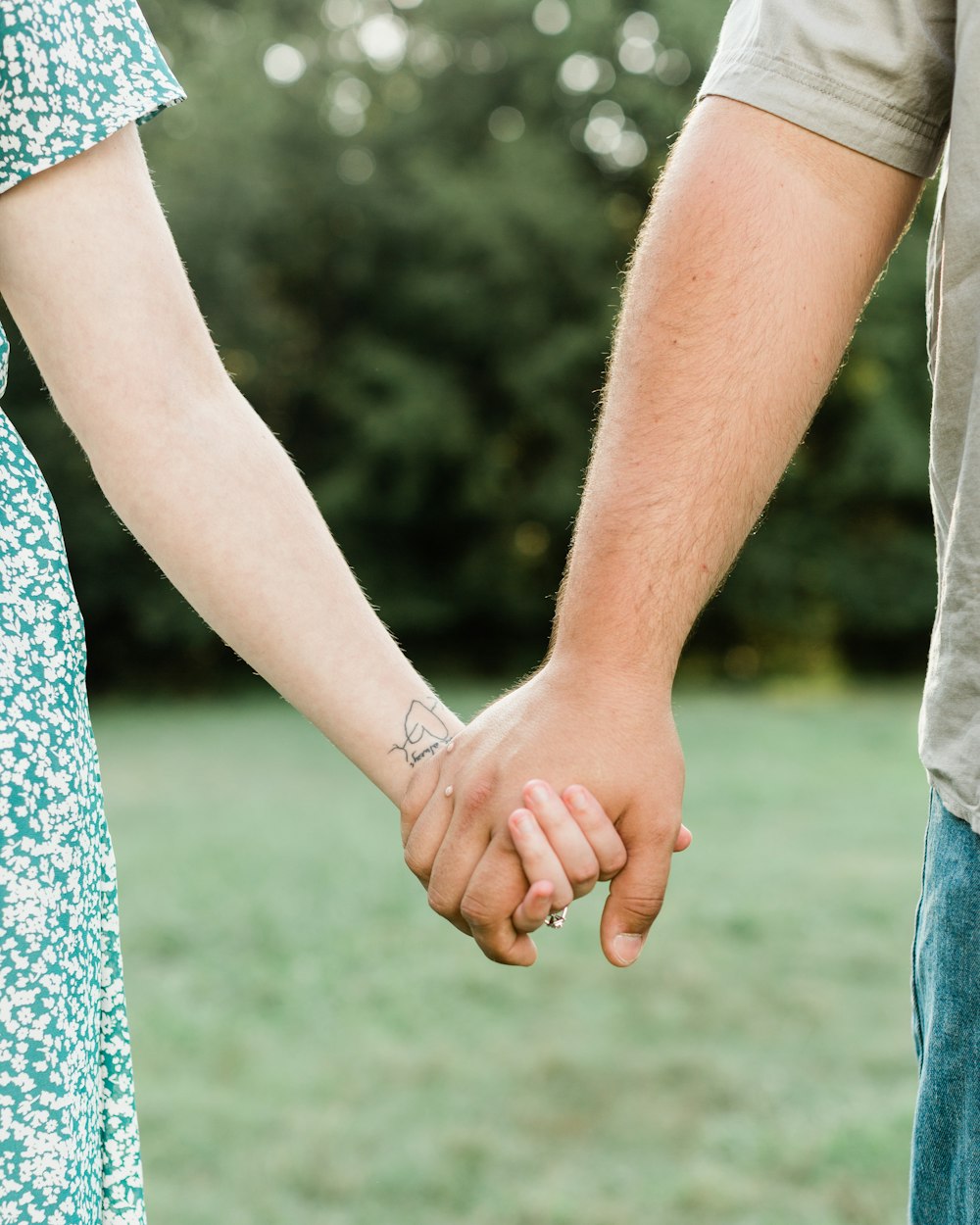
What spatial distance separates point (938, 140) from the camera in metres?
1.62

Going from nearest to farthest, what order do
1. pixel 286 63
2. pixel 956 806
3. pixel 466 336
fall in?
pixel 956 806, pixel 466 336, pixel 286 63

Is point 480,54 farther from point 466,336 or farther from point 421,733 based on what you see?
point 421,733

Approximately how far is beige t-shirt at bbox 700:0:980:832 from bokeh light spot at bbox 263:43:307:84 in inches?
871

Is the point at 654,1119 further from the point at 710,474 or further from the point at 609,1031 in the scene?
the point at 710,474

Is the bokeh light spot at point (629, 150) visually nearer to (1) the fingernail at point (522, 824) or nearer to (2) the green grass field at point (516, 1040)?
(2) the green grass field at point (516, 1040)

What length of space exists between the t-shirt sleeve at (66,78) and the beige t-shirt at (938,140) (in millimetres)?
677

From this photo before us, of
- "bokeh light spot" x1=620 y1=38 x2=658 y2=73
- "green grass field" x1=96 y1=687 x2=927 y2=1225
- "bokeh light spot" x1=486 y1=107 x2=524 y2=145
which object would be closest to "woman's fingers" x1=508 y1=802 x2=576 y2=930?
"green grass field" x1=96 y1=687 x2=927 y2=1225

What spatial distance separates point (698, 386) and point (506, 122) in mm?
21960

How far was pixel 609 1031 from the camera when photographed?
16.6 feet

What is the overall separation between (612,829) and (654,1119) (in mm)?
2705

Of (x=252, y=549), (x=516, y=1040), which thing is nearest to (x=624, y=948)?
(x=252, y=549)

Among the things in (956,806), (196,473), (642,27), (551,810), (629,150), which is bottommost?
(629,150)

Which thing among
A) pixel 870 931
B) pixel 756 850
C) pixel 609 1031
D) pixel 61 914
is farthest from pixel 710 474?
pixel 756 850

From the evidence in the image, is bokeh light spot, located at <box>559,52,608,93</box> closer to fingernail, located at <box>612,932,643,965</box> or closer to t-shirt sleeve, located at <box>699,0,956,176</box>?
t-shirt sleeve, located at <box>699,0,956,176</box>
